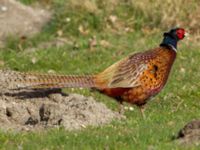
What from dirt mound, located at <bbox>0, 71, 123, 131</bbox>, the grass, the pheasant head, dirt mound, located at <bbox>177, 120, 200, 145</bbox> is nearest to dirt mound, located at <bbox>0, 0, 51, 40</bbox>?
the grass

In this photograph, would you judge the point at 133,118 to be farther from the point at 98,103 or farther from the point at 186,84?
the point at 186,84

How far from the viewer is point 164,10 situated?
16766mm

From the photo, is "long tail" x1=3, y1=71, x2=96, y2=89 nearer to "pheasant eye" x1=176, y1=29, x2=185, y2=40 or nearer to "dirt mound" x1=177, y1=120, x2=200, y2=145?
"pheasant eye" x1=176, y1=29, x2=185, y2=40

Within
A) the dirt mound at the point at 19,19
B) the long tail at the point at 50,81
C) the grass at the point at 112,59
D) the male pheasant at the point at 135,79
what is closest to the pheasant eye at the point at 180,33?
the male pheasant at the point at 135,79

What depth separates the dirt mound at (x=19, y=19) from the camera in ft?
54.4

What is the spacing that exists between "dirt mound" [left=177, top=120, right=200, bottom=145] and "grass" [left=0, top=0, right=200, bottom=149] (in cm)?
11

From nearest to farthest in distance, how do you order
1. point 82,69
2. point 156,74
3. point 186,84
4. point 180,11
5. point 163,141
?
point 163,141 → point 156,74 → point 186,84 → point 82,69 → point 180,11

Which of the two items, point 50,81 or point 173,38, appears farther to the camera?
point 173,38

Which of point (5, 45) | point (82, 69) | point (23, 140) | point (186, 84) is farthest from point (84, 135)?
point (5, 45)

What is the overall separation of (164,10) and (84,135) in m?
8.63

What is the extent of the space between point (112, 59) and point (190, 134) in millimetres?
6239

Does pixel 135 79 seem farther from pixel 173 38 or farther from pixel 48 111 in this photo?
pixel 48 111

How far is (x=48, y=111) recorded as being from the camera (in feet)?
32.4

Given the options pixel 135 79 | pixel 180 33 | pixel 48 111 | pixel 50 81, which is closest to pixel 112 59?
pixel 180 33
